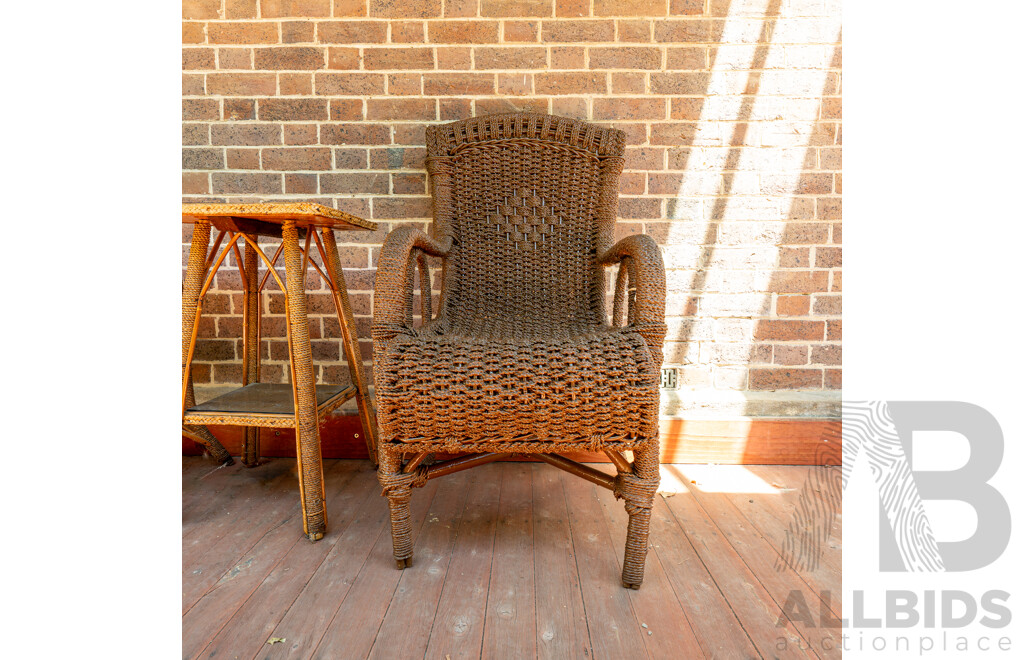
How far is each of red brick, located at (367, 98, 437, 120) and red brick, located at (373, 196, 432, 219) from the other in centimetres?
30

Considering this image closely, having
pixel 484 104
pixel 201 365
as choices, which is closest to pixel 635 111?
pixel 484 104

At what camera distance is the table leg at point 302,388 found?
132 centimetres

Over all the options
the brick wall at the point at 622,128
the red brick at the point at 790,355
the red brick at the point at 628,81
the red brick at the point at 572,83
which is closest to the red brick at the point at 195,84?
the brick wall at the point at 622,128

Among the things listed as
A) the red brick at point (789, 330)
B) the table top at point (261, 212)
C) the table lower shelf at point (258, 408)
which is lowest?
the table lower shelf at point (258, 408)

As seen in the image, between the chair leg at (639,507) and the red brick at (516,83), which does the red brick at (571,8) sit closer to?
the red brick at (516,83)

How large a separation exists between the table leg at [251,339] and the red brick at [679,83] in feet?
5.13

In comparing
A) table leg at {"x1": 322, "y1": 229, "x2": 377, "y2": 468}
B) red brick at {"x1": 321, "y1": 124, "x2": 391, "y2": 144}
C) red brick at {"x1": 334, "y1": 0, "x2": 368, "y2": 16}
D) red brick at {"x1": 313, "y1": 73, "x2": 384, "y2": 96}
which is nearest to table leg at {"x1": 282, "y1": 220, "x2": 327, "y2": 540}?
table leg at {"x1": 322, "y1": 229, "x2": 377, "y2": 468}

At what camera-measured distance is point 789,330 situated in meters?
1.87

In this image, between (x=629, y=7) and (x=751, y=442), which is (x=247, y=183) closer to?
(x=629, y=7)

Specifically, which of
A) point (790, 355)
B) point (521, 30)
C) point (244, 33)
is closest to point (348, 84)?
point (244, 33)

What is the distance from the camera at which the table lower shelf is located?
135 cm
